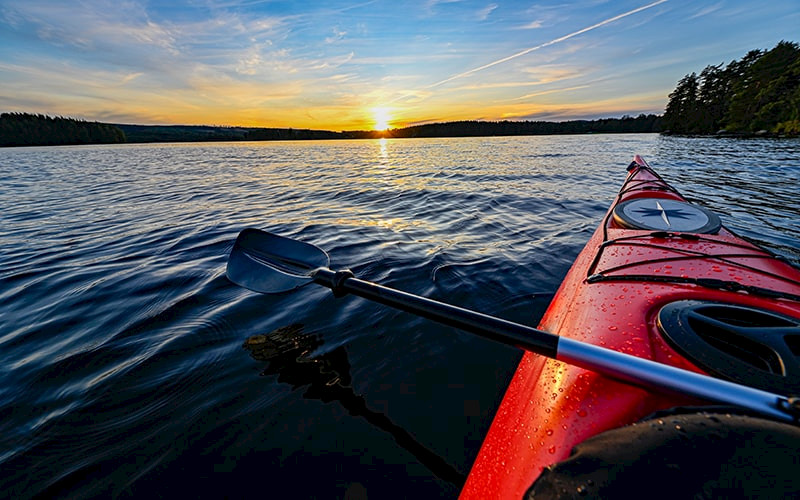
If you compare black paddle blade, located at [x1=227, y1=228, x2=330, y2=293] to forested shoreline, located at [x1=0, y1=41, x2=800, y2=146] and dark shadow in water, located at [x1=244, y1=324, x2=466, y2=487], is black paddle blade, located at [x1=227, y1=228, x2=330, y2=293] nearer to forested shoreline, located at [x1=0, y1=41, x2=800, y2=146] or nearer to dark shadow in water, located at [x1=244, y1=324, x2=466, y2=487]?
dark shadow in water, located at [x1=244, y1=324, x2=466, y2=487]

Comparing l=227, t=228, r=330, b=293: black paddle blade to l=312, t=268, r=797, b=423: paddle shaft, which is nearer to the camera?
l=312, t=268, r=797, b=423: paddle shaft

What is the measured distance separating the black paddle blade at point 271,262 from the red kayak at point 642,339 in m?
2.31

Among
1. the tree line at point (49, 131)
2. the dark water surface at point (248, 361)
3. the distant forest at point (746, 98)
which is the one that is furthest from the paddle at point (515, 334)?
the tree line at point (49, 131)

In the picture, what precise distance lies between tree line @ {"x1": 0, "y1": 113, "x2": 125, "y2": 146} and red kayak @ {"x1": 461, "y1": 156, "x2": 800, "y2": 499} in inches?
4902

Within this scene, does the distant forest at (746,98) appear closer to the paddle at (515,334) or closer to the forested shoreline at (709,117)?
the forested shoreline at (709,117)

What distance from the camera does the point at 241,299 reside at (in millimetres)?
3836

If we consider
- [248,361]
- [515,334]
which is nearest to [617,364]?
[515,334]

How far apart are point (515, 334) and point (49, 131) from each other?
130m

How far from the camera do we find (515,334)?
162 cm

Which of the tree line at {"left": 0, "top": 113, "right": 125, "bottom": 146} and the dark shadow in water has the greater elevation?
the tree line at {"left": 0, "top": 113, "right": 125, "bottom": 146}

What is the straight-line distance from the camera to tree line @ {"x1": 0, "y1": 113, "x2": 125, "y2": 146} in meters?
80.1

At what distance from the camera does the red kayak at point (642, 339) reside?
1222 mm

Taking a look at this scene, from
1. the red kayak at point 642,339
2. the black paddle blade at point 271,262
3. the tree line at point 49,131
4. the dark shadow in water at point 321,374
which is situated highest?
the tree line at point 49,131

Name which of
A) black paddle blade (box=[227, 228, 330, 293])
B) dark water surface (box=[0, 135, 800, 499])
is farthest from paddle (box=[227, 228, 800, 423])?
dark water surface (box=[0, 135, 800, 499])
